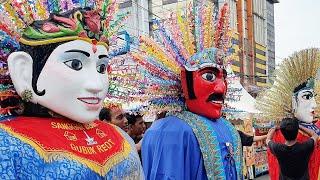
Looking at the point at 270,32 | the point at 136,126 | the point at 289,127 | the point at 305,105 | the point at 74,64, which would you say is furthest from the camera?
the point at 270,32

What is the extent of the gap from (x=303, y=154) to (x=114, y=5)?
2625 millimetres

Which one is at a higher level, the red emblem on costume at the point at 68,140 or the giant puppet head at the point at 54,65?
the giant puppet head at the point at 54,65

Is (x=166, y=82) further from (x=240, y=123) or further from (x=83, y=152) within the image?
(x=240, y=123)

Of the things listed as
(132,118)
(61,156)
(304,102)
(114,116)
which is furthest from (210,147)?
(304,102)

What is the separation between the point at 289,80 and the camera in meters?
4.62

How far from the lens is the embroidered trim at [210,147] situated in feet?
9.27

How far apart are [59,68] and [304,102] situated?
3.23 m

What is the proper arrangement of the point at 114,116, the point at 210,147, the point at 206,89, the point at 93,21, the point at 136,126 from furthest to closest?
the point at 136,126 → the point at 114,116 → the point at 206,89 → the point at 210,147 → the point at 93,21

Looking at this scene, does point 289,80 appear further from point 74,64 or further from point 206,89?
point 74,64

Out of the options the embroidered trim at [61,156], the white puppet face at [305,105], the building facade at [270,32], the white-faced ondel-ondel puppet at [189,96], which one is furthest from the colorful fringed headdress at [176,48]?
the building facade at [270,32]

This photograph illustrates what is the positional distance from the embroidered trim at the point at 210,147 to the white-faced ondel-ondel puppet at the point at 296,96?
1.68 m

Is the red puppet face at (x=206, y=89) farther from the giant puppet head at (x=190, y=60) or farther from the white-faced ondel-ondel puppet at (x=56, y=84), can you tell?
the white-faced ondel-ondel puppet at (x=56, y=84)

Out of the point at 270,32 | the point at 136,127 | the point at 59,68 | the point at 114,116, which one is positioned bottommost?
the point at 136,127

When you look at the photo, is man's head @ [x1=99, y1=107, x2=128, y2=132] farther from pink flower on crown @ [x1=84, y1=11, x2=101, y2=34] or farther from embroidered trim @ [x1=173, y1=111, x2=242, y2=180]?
pink flower on crown @ [x1=84, y1=11, x2=101, y2=34]
